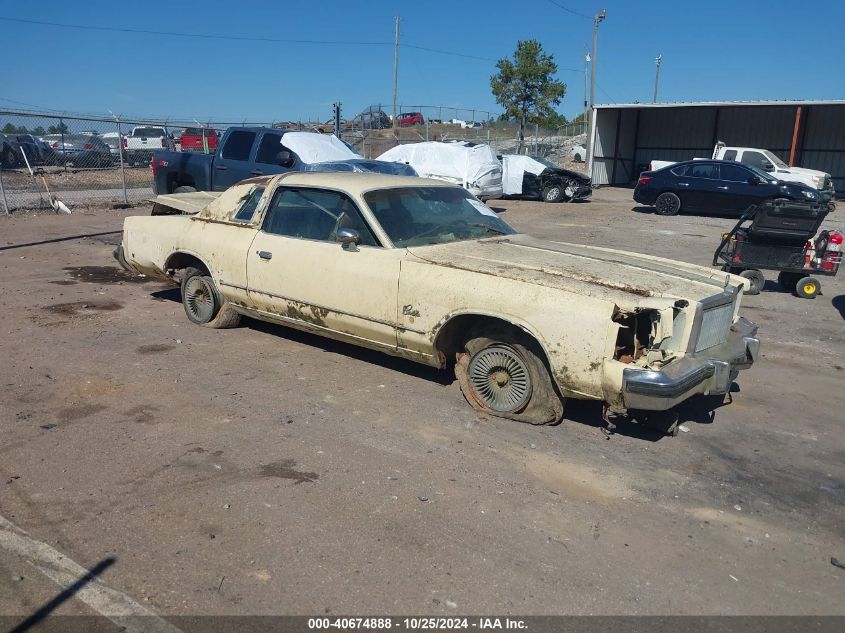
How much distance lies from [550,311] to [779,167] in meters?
20.4

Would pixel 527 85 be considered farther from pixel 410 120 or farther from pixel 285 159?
A: pixel 285 159

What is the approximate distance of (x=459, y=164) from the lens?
1788 centimetres

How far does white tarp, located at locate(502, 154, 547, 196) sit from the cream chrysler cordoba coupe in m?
15.3

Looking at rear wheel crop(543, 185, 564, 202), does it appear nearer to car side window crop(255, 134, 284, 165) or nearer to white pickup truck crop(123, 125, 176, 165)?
car side window crop(255, 134, 284, 165)

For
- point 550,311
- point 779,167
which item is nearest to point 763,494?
point 550,311

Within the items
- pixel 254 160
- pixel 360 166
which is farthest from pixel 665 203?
pixel 254 160

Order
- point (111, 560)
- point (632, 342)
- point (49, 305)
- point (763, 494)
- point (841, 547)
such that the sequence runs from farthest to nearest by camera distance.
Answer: point (49, 305) < point (632, 342) < point (763, 494) < point (841, 547) < point (111, 560)

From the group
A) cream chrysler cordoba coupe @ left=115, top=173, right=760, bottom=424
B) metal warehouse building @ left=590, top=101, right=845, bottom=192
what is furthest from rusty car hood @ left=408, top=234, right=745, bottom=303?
metal warehouse building @ left=590, top=101, right=845, bottom=192

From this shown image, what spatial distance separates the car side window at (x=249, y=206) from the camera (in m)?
6.12

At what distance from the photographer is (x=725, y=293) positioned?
453 centimetres

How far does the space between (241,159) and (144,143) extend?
18494 mm

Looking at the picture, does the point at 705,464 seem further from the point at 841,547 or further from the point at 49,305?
the point at 49,305

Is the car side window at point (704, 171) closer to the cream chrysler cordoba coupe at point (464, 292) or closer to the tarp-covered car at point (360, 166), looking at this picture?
the tarp-covered car at point (360, 166)

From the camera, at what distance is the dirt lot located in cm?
299
